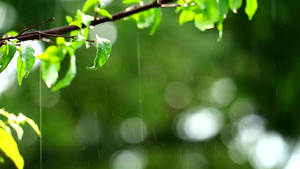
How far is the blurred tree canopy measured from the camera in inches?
210

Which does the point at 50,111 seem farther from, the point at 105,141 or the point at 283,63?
the point at 283,63

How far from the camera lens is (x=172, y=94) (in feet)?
20.8

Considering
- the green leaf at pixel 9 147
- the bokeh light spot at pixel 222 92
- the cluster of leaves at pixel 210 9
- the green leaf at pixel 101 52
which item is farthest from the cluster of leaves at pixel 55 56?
the bokeh light spot at pixel 222 92

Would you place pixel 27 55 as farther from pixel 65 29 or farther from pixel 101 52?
pixel 65 29

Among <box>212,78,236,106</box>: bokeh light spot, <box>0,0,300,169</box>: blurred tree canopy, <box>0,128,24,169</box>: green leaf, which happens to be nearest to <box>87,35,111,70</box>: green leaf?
<box>0,128,24,169</box>: green leaf

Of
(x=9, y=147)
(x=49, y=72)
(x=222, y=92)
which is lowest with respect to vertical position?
(x=222, y=92)

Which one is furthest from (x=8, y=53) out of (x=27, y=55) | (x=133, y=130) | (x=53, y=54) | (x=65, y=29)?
(x=133, y=130)

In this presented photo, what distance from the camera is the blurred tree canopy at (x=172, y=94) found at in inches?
210

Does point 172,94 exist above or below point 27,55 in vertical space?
below

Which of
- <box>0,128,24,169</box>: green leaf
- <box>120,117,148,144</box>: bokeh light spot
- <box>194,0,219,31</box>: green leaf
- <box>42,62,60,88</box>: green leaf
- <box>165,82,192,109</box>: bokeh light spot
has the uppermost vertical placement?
<box>194,0,219,31</box>: green leaf

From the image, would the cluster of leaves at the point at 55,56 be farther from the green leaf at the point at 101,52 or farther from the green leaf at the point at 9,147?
the green leaf at the point at 9,147

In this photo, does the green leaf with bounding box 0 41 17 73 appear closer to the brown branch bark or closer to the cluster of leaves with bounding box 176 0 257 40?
the brown branch bark

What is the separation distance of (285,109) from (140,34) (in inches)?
81.5

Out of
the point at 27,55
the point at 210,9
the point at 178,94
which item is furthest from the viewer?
the point at 178,94
